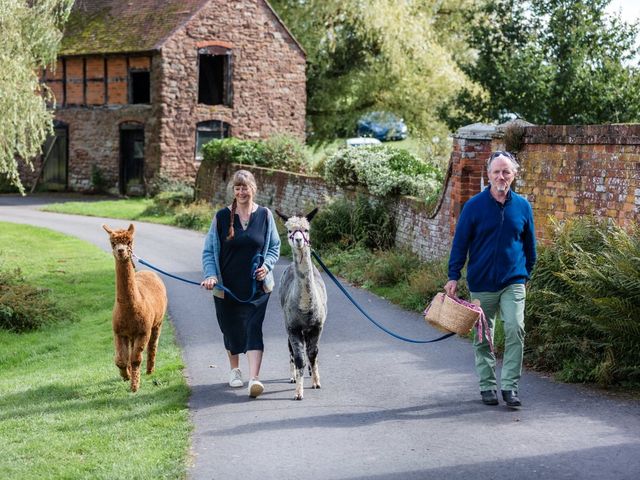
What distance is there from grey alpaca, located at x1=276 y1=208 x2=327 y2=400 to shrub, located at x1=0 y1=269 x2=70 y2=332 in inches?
268

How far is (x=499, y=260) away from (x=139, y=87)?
105 feet

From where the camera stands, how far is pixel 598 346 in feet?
30.5

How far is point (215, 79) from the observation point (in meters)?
38.5

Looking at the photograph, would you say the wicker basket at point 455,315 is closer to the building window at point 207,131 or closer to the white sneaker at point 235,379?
the white sneaker at point 235,379

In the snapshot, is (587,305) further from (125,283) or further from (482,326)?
(125,283)

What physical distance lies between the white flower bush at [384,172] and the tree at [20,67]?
6.62 metres

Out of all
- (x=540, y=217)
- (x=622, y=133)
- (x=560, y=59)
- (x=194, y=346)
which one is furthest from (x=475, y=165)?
(x=560, y=59)

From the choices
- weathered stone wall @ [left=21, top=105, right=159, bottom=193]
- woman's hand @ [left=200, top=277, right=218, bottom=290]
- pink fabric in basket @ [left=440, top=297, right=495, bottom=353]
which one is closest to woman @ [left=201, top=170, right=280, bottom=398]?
woman's hand @ [left=200, top=277, right=218, bottom=290]

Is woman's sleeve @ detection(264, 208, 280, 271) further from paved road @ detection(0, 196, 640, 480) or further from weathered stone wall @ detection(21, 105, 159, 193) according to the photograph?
weathered stone wall @ detection(21, 105, 159, 193)

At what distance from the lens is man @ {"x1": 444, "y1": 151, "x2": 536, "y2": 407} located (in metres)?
8.32

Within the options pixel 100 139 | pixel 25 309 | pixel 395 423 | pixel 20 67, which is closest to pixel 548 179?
pixel 395 423

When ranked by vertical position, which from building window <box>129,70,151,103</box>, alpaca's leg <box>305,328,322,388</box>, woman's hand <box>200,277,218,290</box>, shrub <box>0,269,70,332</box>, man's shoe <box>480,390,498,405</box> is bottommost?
shrub <box>0,269,70,332</box>

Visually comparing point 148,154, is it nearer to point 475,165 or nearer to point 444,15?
point 444,15

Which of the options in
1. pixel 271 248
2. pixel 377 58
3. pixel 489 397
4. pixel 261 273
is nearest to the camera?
pixel 489 397
